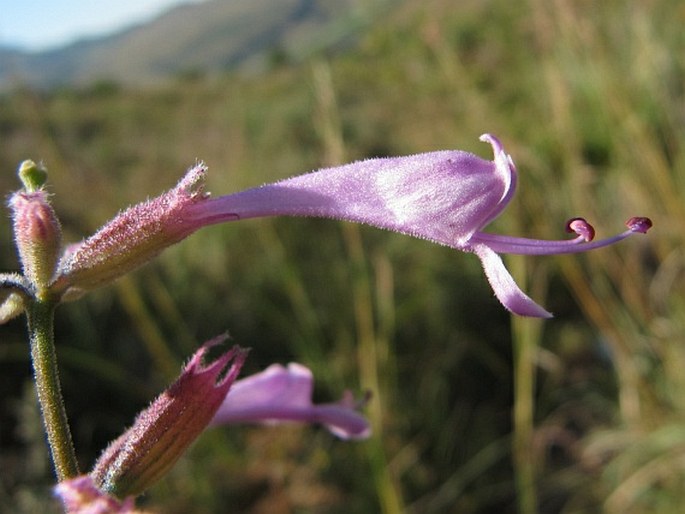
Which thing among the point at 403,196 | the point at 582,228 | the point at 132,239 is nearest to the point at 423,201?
the point at 403,196

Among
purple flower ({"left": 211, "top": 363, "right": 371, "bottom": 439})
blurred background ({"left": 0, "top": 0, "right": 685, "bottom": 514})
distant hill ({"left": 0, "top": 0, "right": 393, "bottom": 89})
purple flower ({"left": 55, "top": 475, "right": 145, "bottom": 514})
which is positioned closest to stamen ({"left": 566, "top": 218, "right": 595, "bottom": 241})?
purple flower ({"left": 211, "top": 363, "right": 371, "bottom": 439})

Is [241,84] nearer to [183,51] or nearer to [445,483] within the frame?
[445,483]

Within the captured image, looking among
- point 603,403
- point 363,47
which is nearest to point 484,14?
point 363,47

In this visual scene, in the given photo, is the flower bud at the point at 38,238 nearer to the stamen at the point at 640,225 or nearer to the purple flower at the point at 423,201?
the purple flower at the point at 423,201

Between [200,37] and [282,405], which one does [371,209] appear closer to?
[282,405]

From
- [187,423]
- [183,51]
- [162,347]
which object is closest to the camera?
[187,423]

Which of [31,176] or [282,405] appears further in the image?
[282,405]

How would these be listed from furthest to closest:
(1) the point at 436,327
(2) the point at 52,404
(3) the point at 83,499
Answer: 1. (1) the point at 436,327
2. (2) the point at 52,404
3. (3) the point at 83,499
